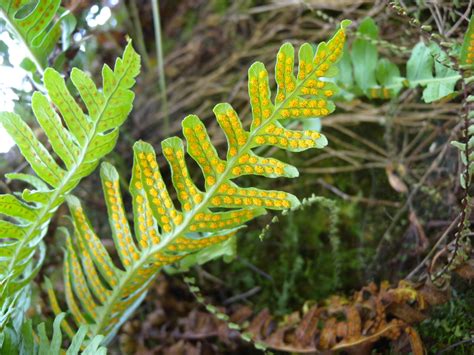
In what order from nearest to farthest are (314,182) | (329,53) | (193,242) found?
(329,53) → (193,242) → (314,182)

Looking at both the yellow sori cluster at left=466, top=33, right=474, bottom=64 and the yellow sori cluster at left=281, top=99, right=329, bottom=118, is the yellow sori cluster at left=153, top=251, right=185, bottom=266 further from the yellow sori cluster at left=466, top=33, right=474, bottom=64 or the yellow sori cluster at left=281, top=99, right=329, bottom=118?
the yellow sori cluster at left=466, top=33, right=474, bottom=64

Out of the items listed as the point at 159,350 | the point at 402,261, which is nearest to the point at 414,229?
the point at 402,261

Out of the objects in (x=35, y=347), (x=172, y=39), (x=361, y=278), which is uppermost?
(x=172, y=39)

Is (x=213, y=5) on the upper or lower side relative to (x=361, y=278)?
upper

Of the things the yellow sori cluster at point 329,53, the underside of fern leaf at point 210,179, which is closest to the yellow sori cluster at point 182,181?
the underside of fern leaf at point 210,179

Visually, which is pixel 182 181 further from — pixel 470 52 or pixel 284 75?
pixel 470 52

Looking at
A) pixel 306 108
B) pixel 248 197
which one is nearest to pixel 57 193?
pixel 248 197

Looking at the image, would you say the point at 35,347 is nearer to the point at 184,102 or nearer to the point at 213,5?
the point at 184,102

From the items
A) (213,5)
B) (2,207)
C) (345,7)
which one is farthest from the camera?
(213,5)
